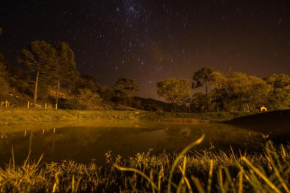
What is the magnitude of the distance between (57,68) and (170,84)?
26.3 metres

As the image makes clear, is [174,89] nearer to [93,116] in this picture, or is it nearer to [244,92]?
[244,92]

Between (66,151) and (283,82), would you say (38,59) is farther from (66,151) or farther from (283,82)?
(283,82)

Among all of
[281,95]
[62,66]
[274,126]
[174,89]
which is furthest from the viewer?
[174,89]

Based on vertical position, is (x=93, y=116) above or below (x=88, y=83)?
below

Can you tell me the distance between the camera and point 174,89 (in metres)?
44.9

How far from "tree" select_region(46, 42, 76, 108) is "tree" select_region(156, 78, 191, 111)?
2161 cm

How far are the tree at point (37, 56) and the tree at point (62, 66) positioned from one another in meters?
0.98

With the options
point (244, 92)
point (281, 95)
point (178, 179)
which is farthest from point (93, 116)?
point (281, 95)

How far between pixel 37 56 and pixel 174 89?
3015 cm

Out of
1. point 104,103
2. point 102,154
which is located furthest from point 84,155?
point 104,103

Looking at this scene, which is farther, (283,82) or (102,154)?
(283,82)

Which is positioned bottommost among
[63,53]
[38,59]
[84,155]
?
[84,155]

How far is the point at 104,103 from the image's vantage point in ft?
189

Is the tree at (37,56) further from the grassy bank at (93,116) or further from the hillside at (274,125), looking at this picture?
the hillside at (274,125)
